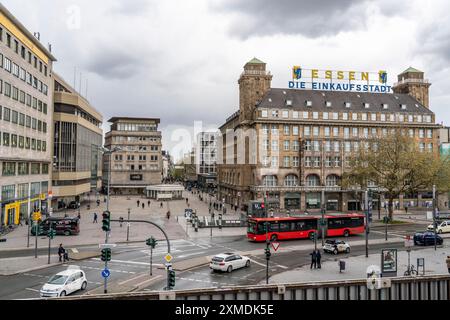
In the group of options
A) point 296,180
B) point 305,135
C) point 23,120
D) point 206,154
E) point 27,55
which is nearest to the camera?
point 23,120

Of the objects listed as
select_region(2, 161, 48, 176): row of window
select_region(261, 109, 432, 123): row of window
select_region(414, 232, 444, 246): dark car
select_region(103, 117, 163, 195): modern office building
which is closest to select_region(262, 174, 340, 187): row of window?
select_region(261, 109, 432, 123): row of window

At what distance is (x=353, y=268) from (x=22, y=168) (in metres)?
52.1

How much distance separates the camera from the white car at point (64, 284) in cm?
2278

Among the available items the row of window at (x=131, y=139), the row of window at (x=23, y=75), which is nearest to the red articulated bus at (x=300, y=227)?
the row of window at (x=23, y=75)

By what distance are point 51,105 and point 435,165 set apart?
69.5 m

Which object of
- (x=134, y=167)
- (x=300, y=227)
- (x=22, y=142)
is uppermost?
(x=22, y=142)

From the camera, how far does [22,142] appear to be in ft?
200

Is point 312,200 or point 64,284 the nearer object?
point 64,284

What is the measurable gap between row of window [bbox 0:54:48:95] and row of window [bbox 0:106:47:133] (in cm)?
554

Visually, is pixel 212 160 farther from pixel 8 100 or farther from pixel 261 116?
pixel 8 100

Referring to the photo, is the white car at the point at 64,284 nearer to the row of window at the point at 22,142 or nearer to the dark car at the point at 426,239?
the dark car at the point at 426,239

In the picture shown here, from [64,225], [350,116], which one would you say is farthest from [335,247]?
[350,116]

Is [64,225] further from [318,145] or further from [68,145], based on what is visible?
[318,145]

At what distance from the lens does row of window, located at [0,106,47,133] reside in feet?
178
